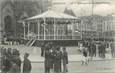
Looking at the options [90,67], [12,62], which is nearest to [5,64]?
[12,62]

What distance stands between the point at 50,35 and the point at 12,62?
868 mm

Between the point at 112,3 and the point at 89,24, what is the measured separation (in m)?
0.61

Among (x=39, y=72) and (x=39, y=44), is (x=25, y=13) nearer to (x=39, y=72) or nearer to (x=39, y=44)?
(x=39, y=44)

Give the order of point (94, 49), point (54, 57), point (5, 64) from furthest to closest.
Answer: point (94, 49), point (54, 57), point (5, 64)

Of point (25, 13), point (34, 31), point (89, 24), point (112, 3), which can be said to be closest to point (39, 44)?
point (34, 31)

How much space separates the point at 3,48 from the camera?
535 centimetres

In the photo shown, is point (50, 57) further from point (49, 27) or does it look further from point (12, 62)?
point (12, 62)

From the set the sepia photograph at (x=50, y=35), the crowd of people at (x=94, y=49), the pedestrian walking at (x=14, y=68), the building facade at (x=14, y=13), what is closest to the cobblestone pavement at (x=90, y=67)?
the sepia photograph at (x=50, y=35)

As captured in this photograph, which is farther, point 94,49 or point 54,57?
point 94,49

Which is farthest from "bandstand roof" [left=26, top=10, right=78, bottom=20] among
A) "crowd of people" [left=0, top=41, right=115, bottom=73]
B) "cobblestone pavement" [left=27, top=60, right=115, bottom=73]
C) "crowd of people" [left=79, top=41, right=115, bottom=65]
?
"cobblestone pavement" [left=27, top=60, right=115, bottom=73]

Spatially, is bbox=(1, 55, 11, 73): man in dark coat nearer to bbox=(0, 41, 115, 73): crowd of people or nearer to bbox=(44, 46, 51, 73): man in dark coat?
bbox=(0, 41, 115, 73): crowd of people

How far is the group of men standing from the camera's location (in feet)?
17.8

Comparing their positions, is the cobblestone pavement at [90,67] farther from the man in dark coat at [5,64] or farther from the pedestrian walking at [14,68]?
the man in dark coat at [5,64]

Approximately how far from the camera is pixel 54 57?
5.48m
